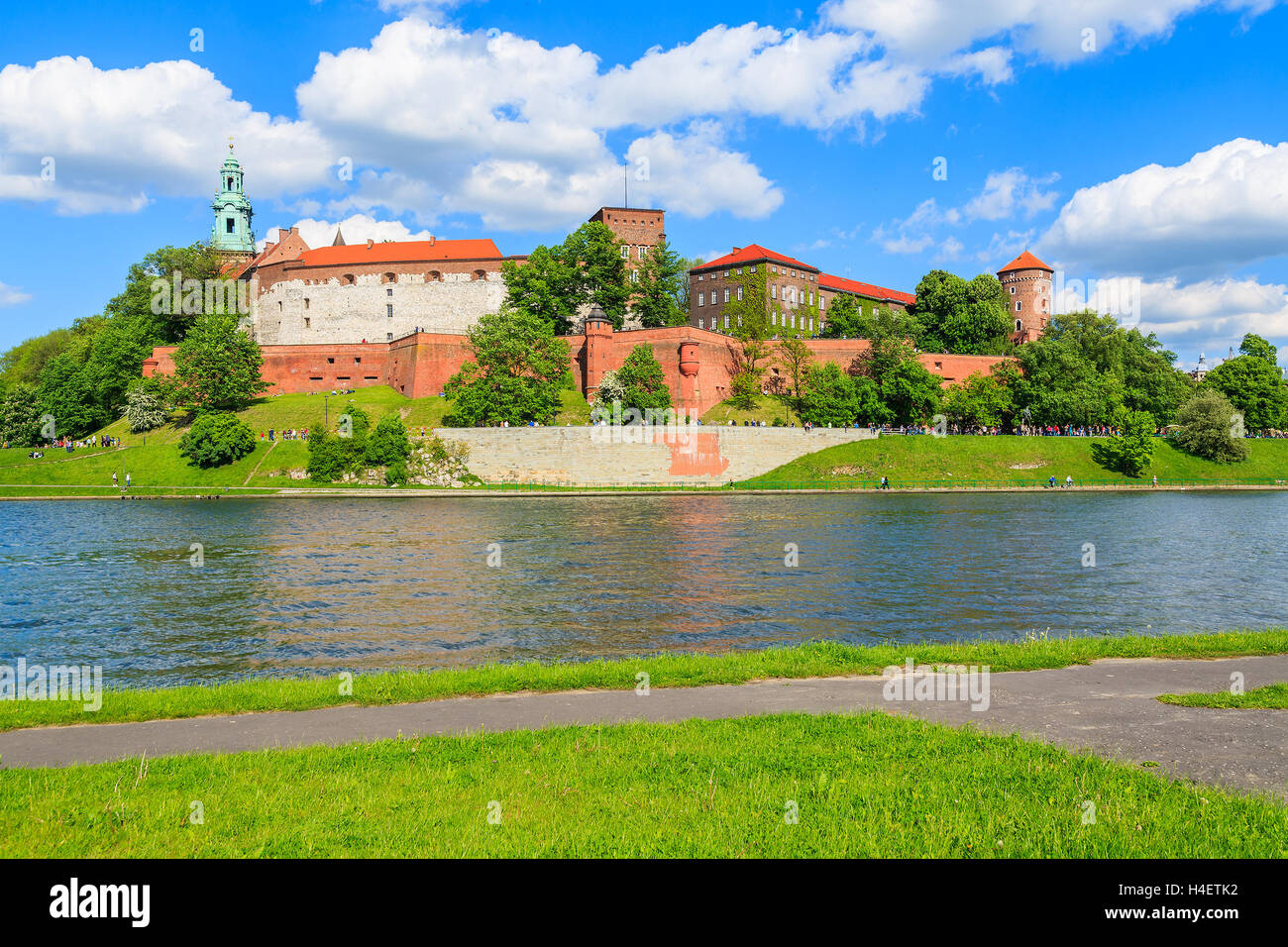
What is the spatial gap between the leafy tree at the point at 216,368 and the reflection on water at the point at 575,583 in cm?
2528

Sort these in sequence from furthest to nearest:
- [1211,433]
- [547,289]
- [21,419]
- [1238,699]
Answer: [547,289] < [21,419] < [1211,433] < [1238,699]

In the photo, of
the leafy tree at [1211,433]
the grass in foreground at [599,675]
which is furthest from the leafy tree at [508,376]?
the leafy tree at [1211,433]

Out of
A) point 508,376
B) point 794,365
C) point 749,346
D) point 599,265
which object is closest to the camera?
point 508,376

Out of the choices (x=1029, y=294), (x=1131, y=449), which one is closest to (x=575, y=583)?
(x=1131, y=449)

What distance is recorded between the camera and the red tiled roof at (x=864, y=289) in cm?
10197

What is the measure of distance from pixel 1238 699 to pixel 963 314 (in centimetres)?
8730

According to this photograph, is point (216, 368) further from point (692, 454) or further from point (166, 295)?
point (692, 454)

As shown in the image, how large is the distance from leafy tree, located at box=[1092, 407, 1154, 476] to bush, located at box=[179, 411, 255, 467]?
71.9 m

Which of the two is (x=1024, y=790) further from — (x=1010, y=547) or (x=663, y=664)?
(x=1010, y=547)

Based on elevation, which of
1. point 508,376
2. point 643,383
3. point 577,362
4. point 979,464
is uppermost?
point 577,362

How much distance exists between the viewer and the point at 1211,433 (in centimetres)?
6950

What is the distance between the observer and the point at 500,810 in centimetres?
582

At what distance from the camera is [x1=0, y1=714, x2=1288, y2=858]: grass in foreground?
5.24 metres
